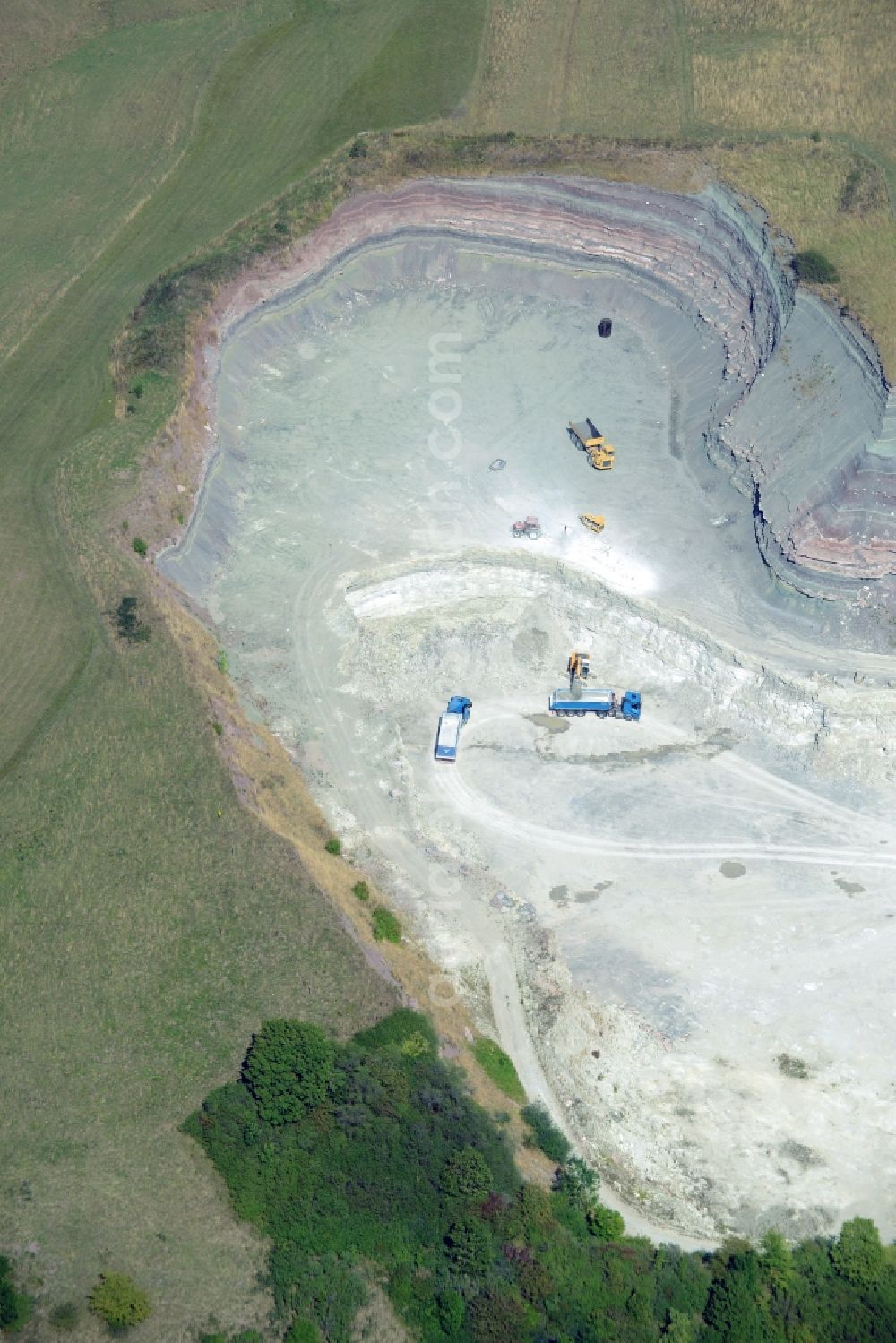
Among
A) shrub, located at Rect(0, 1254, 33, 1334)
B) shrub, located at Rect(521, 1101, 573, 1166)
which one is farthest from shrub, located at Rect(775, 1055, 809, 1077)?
shrub, located at Rect(0, 1254, 33, 1334)

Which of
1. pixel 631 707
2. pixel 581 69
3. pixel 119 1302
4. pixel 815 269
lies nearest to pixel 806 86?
pixel 581 69

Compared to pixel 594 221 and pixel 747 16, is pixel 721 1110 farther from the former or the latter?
pixel 747 16

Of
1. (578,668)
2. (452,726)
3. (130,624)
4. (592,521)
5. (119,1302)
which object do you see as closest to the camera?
(119,1302)

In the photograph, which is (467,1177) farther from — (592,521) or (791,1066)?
(592,521)

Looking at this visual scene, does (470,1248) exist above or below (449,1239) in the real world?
below

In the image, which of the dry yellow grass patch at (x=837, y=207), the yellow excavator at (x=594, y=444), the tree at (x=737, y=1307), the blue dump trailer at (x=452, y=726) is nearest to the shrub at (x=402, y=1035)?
the tree at (x=737, y=1307)

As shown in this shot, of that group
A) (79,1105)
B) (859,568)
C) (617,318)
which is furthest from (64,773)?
(617,318)

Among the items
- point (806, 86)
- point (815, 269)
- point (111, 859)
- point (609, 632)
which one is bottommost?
point (111, 859)
